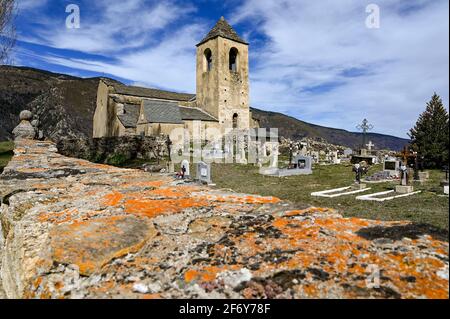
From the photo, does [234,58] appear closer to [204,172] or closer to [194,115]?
[194,115]

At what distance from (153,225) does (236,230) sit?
0.54 metres

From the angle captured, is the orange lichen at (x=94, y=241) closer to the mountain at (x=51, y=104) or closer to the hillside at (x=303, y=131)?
the mountain at (x=51, y=104)

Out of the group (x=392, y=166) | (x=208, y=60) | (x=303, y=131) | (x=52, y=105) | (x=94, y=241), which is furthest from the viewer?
(x=303, y=131)

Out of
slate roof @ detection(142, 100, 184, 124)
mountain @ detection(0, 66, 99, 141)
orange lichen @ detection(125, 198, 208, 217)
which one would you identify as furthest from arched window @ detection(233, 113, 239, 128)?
orange lichen @ detection(125, 198, 208, 217)

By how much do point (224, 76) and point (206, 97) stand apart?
12.7ft

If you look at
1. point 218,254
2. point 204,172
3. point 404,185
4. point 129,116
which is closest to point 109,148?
point 204,172

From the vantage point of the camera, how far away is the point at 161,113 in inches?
1293

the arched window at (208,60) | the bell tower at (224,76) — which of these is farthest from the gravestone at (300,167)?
the arched window at (208,60)

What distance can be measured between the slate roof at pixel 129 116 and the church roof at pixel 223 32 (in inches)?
557

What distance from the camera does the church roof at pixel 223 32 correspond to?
132 ft

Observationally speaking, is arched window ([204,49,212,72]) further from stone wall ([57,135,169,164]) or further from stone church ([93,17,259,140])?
stone wall ([57,135,169,164])

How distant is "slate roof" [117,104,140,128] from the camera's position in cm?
3294
